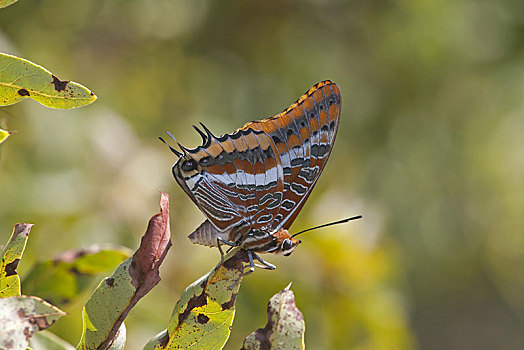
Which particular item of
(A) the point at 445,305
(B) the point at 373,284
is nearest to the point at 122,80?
(B) the point at 373,284

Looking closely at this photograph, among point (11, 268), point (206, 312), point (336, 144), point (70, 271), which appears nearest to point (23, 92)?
point (11, 268)

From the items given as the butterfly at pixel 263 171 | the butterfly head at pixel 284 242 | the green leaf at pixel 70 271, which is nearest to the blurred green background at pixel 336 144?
the green leaf at pixel 70 271

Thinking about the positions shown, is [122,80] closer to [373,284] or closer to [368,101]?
[368,101]

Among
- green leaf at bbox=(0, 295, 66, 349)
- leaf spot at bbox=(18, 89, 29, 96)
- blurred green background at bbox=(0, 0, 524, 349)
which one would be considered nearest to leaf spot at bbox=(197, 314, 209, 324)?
green leaf at bbox=(0, 295, 66, 349)

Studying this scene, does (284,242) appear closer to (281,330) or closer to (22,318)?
(281,330)

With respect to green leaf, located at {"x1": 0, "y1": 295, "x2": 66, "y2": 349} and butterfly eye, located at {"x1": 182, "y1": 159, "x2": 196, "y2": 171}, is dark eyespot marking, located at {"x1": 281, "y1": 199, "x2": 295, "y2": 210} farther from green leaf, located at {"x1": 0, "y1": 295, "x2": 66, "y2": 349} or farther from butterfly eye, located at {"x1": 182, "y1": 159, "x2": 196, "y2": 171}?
green leaf, located at {"x1": 0, "y1": 295, "x2": 66, "y2": 349}

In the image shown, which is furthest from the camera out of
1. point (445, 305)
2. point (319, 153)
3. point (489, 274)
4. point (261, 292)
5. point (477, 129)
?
point (445, 305)
